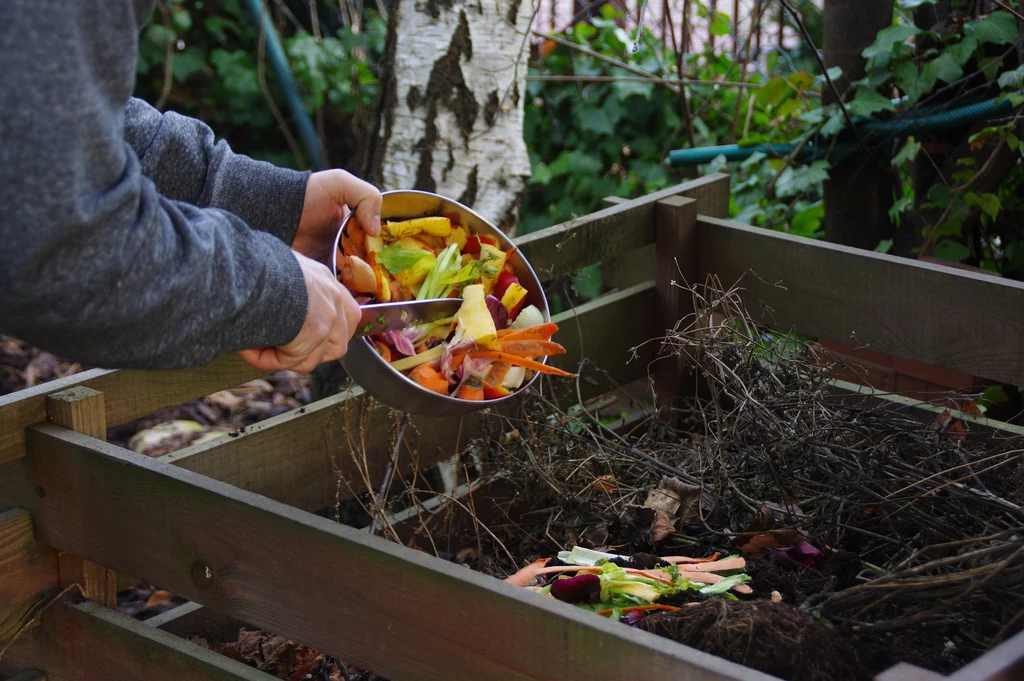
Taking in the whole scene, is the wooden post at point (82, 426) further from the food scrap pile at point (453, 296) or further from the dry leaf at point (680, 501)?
the dry leaf at point (680, 501)

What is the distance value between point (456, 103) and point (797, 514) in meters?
1.63

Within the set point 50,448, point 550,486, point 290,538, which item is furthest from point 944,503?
point 50,448

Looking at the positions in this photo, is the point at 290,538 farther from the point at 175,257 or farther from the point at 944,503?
the point at 944,503

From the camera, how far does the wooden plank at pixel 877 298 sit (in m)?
2.19

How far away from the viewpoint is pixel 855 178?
327 centimetres

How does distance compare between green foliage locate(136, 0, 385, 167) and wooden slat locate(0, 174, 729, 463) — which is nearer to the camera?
wooden slat locate(0, 174, 729, 463)

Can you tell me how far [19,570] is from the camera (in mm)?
1850

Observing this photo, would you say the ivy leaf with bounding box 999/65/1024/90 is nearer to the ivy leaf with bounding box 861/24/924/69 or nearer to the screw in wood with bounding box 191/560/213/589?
the ivy leaf with bounding box 861/24/924/69

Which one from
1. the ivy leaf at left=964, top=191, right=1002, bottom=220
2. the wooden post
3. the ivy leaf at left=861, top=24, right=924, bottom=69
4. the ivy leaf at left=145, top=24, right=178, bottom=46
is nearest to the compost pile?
the wooden post

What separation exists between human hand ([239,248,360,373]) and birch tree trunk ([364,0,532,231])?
1.65 metres

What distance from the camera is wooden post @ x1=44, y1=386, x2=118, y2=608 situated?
178 centimetres

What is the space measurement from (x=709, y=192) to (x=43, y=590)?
190 cm

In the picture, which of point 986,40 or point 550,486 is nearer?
point 550,486

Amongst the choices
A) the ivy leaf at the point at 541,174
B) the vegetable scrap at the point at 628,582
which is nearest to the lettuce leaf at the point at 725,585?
the vegetable scrap at the point at 628,582
